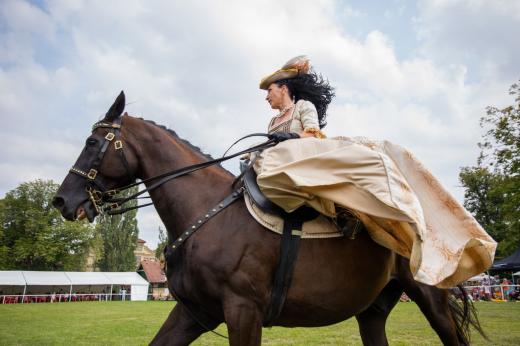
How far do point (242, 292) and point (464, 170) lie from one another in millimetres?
59722

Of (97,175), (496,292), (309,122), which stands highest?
(309,122)

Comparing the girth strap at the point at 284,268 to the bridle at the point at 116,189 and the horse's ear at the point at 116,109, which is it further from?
the horse's ear at the point at 116,109

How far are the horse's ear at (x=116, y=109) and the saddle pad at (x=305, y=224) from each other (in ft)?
5.19

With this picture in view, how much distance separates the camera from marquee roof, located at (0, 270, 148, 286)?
43.2 m

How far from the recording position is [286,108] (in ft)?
14.6

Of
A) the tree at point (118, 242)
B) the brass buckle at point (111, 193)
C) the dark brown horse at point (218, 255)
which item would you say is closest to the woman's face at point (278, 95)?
the dark brown horse at point (218, 255)

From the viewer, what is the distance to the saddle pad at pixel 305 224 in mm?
3467

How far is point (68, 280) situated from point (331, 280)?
49835mm

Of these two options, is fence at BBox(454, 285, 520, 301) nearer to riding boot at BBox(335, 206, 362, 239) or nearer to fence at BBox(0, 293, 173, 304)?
riding boot at BBox(335, 206, 362, 239)

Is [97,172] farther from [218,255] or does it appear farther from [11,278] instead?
[11,278]

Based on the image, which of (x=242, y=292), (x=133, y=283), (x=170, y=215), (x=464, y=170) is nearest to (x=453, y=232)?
(x=242, y=292)

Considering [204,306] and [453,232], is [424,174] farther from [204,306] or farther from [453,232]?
[204,306]

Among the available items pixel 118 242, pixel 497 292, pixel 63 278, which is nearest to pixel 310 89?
pixel 497 292

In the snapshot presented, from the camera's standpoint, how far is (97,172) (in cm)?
377
